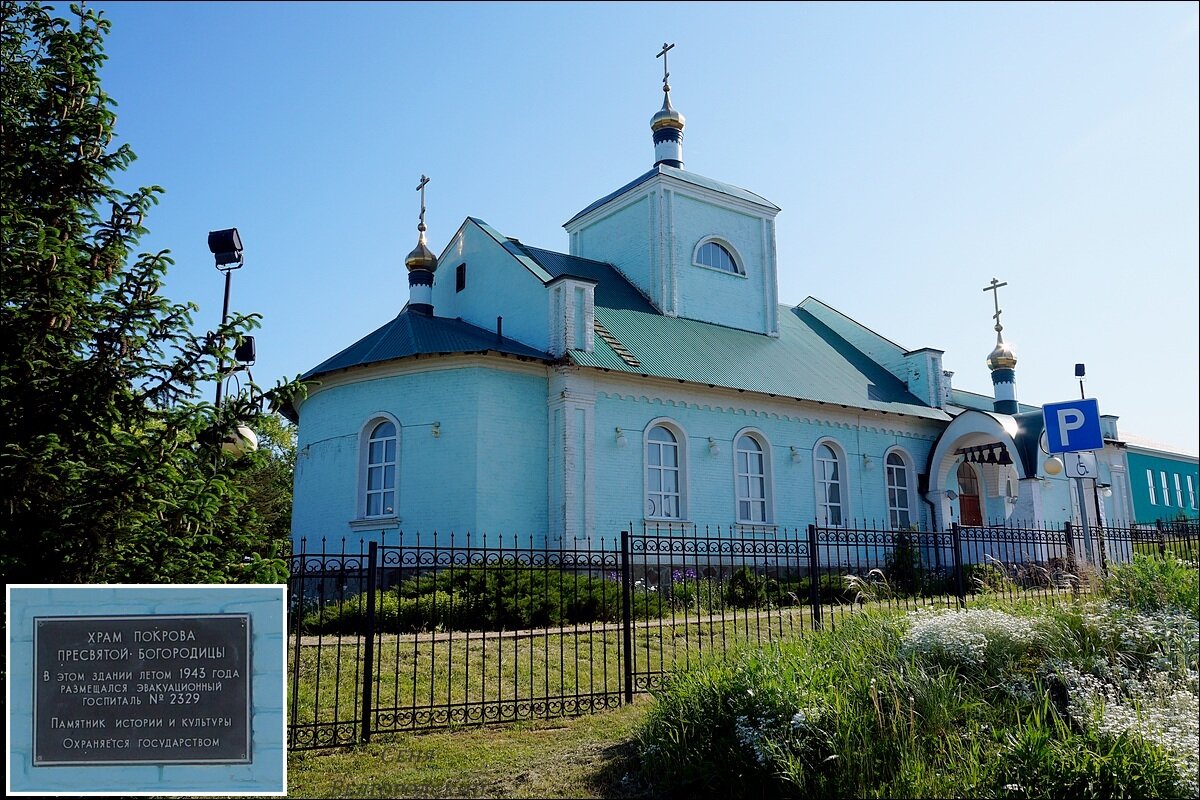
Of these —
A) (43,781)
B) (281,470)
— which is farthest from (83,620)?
(281,470)

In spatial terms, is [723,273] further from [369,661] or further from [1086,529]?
[369,661]

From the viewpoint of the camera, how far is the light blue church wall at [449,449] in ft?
56.0

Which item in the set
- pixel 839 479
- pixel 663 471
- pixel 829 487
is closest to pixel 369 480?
pixel 663 471

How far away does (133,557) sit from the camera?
6258mm

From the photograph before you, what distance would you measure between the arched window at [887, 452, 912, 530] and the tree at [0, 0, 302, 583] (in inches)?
729

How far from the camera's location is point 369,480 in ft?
59.1

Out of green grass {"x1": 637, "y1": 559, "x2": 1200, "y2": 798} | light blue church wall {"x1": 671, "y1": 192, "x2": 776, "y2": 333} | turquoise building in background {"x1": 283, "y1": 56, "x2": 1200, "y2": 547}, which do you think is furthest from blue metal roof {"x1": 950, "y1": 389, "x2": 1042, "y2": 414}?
green grass {"x1": 637, "y1": 559, "x2": 1200, "y2": 798}

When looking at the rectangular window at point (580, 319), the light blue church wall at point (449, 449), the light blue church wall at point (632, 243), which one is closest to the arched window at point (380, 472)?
the light blue church wall at point (449, 449)

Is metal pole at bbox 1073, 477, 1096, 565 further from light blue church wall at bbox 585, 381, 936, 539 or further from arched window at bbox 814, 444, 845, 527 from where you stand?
arched window at bbox 814, 444, 845, 527

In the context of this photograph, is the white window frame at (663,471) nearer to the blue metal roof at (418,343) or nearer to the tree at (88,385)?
the blue metal roof at (418,343)

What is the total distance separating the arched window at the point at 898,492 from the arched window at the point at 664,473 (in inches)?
253

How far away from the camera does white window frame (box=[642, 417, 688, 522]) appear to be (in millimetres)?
18500

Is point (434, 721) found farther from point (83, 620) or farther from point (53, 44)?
point (53, 44)

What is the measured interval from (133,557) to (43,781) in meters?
1.45
